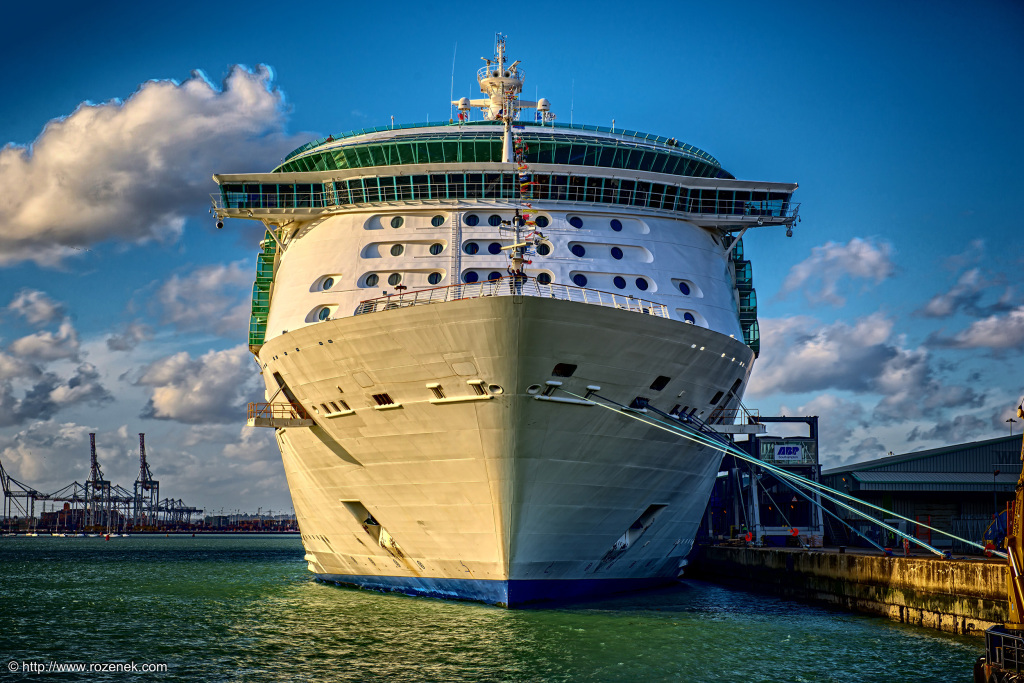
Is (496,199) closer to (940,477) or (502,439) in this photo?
(502,439)

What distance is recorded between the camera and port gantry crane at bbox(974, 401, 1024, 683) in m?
12.9

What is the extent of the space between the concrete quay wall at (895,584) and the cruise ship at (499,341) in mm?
4009

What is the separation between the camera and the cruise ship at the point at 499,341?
20156mm

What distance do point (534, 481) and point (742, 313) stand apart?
12.2m

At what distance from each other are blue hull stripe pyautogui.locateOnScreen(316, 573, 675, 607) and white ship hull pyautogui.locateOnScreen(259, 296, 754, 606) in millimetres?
49

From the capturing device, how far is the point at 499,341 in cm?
1947

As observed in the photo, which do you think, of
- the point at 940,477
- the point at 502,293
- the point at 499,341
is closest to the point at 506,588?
the point at 499,341

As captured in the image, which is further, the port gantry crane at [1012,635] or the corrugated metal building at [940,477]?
the corrugated metal building at [940,477]

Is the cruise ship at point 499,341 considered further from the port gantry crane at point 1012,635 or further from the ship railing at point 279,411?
the port gantry crane at point 1012,635

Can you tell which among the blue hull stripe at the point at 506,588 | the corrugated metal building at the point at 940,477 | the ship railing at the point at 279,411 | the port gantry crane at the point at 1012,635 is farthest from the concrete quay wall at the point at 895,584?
the ship railing at the point at 279,411

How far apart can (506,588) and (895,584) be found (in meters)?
9.38

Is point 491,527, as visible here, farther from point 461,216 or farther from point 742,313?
point 742,313

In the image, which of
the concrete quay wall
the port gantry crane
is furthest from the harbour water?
the port gantry crane

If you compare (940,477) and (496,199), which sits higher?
(496,199)
